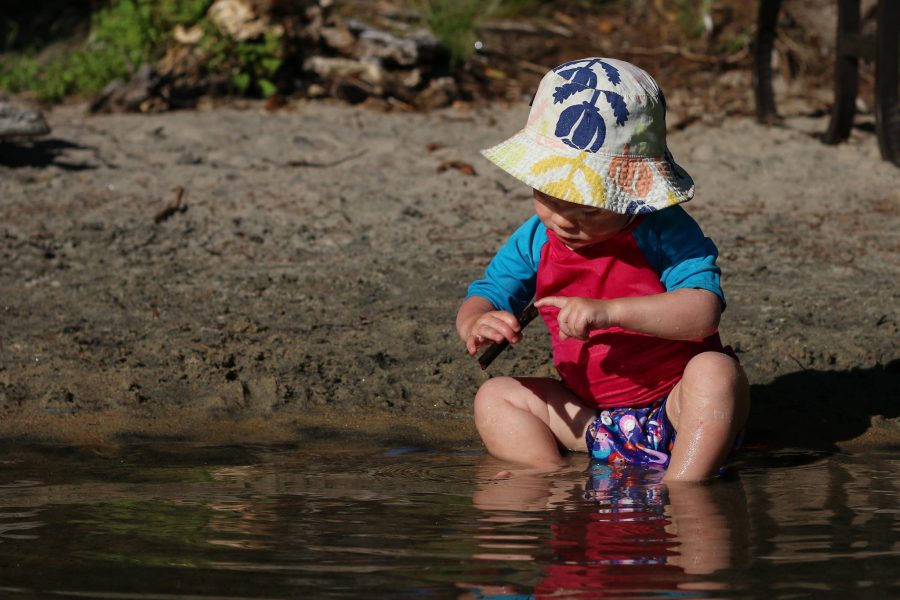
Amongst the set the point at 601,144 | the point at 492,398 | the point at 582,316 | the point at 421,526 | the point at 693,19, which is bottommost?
the point at 421,526

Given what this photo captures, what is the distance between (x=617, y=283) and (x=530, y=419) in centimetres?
42

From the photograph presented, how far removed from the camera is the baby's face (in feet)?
9.53

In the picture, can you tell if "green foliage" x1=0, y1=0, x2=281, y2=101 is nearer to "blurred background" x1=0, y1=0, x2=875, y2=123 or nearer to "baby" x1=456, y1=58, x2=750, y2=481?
"blurred background" x1=0, y1=0, x2=875, y2=123

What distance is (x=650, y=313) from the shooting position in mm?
→ 2826

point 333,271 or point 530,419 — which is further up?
point 333,271

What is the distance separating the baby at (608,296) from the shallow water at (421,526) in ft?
0.41

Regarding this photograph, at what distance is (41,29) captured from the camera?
985 centimetres

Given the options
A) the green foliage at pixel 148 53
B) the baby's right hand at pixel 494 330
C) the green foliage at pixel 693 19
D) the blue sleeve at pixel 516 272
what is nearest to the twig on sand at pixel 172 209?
the green foliage at pixel 148 53

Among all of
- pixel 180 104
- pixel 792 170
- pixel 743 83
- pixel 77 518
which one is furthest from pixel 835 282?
pixel 180 104

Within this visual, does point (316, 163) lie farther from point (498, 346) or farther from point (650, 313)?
point (650, 313)

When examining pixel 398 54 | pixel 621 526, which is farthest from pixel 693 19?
pixel 621 526

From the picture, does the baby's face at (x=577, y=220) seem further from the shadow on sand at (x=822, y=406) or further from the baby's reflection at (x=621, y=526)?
the shadow on sand at (x=822, y=406)

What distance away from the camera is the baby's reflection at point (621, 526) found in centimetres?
220

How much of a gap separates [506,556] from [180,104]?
5617mm
